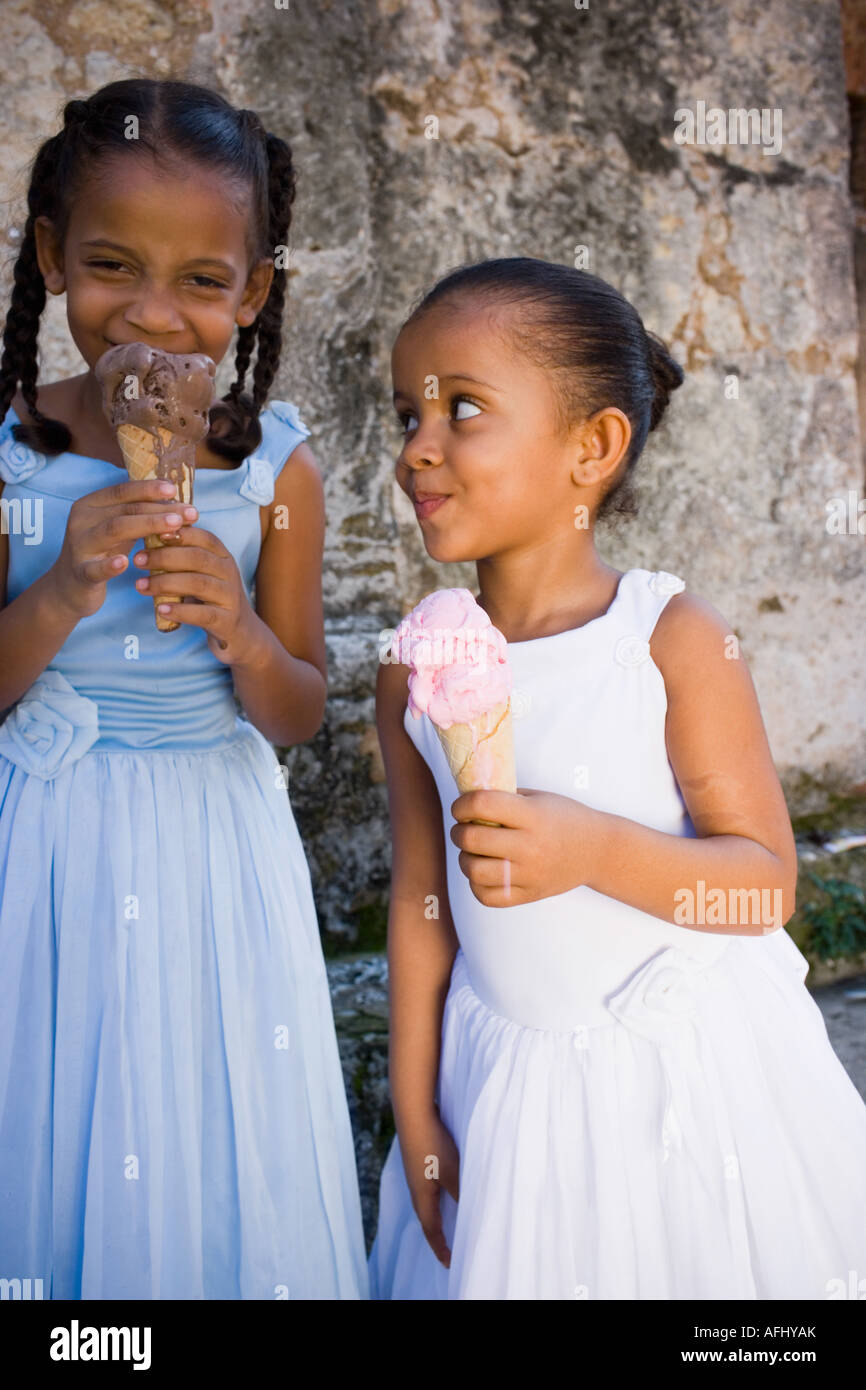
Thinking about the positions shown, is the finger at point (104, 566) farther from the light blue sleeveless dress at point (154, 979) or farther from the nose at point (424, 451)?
the nose at point (424, 451)

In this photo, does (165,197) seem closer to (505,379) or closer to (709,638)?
(505,379)

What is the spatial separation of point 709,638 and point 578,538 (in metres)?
0.28

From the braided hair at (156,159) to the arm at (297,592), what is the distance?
11 centimetres

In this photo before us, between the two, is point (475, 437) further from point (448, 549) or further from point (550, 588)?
point (550, 588)

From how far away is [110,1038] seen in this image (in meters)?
1.94

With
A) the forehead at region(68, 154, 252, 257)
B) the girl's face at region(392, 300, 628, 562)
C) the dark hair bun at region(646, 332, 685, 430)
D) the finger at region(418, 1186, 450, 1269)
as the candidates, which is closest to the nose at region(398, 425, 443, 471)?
the girl's face at region(392, 300, 628, 562)

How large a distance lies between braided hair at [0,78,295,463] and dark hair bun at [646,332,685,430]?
0.71m

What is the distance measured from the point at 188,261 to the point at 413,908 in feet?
3.54

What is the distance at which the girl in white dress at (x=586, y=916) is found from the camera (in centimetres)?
166

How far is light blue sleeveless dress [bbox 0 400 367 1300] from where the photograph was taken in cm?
192

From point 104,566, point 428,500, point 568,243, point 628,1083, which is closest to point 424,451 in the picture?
point 428,500

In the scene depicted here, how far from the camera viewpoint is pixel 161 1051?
77.4 inches

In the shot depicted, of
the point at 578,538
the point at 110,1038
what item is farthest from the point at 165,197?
the point at 110,1038

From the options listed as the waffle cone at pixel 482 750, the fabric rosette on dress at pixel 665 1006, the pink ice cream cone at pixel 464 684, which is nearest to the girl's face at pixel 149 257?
the pink ice cream cone at pixel 464 684
